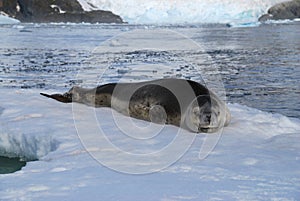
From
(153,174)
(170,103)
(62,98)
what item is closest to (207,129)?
(170,103)

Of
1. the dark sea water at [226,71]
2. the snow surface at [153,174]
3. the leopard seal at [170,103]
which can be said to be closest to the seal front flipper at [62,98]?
→ the leopard seal at [170,103]

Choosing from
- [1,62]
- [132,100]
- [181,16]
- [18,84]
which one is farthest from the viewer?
[181,16]

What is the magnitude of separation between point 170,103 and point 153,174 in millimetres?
1503

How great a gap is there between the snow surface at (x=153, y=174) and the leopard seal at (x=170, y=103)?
14 cm

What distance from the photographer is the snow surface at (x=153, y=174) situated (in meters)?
2.20

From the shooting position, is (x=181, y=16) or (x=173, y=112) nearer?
(x=173, y=112)

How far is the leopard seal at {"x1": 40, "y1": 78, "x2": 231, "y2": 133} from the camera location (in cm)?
369

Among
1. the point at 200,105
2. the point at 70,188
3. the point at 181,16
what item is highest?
the point at 181,16

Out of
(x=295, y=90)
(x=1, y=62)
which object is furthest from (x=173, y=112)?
(x=1, y=62)

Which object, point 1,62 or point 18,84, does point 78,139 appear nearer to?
point 18,84

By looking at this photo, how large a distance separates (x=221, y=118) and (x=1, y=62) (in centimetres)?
707

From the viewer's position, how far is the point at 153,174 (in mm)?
2502

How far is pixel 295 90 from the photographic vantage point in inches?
254

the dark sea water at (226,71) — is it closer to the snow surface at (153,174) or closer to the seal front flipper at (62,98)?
the snow surface at (153,174)
